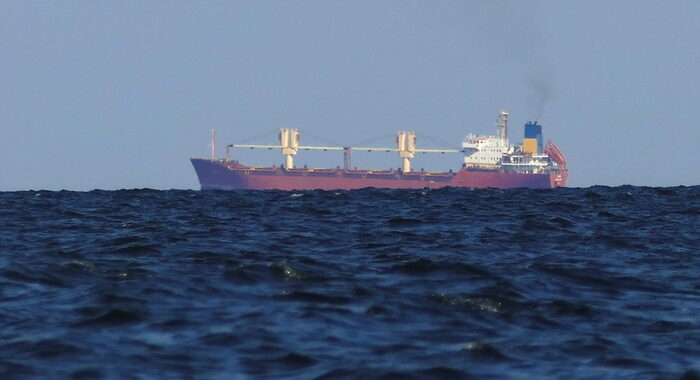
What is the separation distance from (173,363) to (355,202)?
80.4 ft

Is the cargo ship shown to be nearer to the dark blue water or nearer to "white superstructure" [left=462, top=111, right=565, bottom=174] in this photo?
"white superstructure" [left=462, top=111, right=565, bottom=174]

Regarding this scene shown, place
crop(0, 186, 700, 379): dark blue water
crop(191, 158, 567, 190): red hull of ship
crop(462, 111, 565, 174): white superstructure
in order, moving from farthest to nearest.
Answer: crop(462, 111, 565, 174): white superstructure
crop(191, 158, 567, 190): red hull of ship
crop(0, 186, 700, 379): dark blue water

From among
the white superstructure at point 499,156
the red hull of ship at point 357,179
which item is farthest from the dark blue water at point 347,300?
the white superstructure at point 499,156

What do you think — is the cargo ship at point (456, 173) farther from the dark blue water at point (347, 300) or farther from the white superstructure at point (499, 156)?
the dark blue water at point (347, 300)

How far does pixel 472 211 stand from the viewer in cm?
2977

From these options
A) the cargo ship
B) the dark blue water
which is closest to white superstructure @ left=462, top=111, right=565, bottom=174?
the cargo ship

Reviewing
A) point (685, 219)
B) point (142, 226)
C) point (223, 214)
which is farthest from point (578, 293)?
point (223, 214)

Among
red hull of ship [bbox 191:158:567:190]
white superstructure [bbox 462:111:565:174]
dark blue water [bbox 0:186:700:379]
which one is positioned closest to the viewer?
dark blue water [bbox 0:186:700:379]

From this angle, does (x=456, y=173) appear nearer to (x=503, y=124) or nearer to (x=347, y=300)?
(x=503, y=124)

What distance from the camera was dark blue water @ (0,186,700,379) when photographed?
1014 centimetres

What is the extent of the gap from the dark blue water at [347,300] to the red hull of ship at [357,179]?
13194cm

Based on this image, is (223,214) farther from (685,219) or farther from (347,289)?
(347,289)

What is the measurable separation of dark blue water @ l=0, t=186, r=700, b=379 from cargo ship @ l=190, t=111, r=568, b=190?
435 feet

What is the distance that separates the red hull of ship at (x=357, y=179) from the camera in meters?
158
